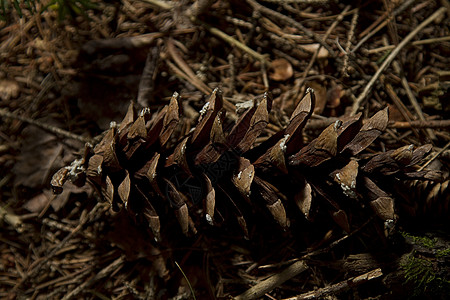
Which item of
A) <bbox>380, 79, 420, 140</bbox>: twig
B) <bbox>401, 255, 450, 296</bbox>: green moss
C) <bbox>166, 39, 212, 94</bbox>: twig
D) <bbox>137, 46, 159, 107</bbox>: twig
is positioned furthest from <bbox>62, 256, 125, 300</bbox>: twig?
<bbox>380, 79, 420, 140</bbox>: twig

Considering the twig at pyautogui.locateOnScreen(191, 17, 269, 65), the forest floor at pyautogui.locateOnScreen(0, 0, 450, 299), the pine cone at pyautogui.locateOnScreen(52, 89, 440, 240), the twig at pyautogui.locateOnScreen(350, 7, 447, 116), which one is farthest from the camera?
the twig at pyautogui.locateOnScreen(191, 17, 269, 65)

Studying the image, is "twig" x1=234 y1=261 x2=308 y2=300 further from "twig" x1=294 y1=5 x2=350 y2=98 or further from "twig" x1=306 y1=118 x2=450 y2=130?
"twig" x1=294 y1=5 x2=350 y2=98

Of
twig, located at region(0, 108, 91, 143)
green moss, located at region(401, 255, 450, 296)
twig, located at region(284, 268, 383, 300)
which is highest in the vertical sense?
twig, located at region(0, 108, 91, 143)

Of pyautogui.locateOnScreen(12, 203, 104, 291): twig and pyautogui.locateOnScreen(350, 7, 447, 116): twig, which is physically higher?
pyautogui.locateOnScreen(350, 7, 447, 116): twig

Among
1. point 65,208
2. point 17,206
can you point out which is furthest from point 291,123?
point 17,206

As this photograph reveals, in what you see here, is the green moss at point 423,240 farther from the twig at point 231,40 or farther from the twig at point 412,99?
the twig at point 231,40

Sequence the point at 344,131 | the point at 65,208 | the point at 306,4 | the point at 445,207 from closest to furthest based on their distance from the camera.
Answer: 1. the point at 344,131
2. the point at 445,207
3. the point at 65,208
4. the point at 306,4

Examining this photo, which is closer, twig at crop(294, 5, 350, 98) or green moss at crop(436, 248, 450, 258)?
green moss at crop(436, 248, 450, 258)

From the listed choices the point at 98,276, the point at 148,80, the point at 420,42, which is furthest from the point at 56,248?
the point at 420,42

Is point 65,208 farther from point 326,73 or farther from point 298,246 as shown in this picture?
point 326,73
